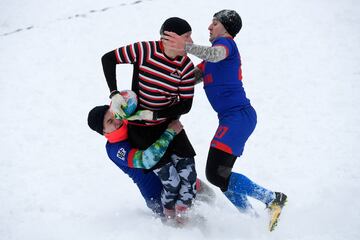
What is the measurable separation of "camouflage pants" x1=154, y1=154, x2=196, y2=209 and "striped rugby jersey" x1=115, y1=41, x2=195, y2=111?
62cm

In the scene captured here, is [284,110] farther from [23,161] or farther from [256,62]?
[23,161]

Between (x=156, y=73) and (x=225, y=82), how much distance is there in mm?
674

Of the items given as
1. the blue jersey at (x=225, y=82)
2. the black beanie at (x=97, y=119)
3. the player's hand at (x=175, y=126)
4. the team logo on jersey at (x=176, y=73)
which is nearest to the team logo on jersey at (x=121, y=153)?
the black beanie at (x=97, y=119)

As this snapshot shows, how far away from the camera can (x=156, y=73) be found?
10.7 ft

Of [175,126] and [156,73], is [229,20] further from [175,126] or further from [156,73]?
[175,126]

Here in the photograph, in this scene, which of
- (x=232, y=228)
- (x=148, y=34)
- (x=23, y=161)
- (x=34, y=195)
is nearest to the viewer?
(x=232, y=228)

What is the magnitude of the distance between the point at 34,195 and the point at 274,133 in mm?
3520

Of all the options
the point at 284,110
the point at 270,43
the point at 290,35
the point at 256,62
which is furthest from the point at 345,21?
the point at 284,110

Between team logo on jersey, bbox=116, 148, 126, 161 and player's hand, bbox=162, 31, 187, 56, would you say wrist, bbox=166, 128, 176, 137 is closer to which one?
team logo on jersey, bbox=116, 148, 126, 161

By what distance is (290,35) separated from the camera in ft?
27.3

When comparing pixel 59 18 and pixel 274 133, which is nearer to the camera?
pixel 274 133

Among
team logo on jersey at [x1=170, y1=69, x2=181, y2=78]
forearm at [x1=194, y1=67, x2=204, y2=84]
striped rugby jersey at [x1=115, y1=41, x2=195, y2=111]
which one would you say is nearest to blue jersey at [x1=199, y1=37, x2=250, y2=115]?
forearm at [x1=194, y1=67, x2=204, y2=84]

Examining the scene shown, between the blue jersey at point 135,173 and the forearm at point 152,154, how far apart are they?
10 cm

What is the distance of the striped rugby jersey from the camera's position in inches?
128
